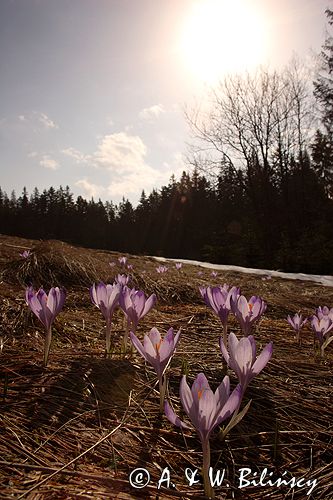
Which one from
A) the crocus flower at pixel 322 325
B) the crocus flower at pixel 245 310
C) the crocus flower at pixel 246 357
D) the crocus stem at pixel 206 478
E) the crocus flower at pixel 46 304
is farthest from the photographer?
the crocus flower at pixel 322 325

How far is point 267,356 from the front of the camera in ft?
2.98

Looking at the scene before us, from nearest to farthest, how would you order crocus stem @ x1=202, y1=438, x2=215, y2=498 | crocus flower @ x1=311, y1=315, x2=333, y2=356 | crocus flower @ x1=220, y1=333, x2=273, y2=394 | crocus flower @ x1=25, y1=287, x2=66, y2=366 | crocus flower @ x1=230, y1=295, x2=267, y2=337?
crocus stem @ x1=202, y1=438, x2=215, y2=498 → crocus flower @ x1=220, y1=333, x2=273, y2=394 → crocus flower @ x1=25, y1=287, x2=66, y2=366 → crocus flower @ x1=230, y1=295, x2=267, y2=337 → crocus flower @ x1=311, y1=315, x2=333, y2=356

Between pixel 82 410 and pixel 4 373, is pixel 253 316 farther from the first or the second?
pixel 4 373

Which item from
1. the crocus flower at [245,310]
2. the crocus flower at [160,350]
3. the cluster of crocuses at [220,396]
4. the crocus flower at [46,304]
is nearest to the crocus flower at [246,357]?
the cluster of crocuses at [220,396]

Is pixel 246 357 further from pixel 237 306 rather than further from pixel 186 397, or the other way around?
pixel 237 306

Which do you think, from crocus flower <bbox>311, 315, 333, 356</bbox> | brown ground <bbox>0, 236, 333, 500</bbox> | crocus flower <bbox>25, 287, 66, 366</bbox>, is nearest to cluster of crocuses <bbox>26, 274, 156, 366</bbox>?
crocus flower <bbox>25, 287, 66, 366</bbox>

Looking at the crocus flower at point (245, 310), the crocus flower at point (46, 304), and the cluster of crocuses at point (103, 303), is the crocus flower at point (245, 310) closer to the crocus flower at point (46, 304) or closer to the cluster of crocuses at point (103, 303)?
the cluster of crocuses at point (103, 303)

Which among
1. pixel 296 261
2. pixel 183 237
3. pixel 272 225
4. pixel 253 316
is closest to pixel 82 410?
pixel 253 316

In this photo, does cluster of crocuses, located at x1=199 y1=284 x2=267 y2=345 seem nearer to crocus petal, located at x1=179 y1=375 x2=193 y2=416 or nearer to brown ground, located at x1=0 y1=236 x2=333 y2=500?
brown ground, located at x1=0 y1=236 x2=333 y2=500

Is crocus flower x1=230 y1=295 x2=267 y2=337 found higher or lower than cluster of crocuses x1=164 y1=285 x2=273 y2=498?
higher

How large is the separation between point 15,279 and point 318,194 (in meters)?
20.4

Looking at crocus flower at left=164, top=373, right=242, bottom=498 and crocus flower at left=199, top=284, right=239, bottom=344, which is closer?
crocus flower at left=164, top=373, right=242, bottom=498

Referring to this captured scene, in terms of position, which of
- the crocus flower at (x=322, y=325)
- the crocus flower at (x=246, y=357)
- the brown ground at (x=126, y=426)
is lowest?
the brown ground at (x=126, y=426)

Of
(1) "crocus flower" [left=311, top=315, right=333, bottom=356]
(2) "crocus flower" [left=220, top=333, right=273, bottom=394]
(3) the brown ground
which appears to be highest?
(2) "crocus flower" [left=220, top=333, right=273, bottom=394]
